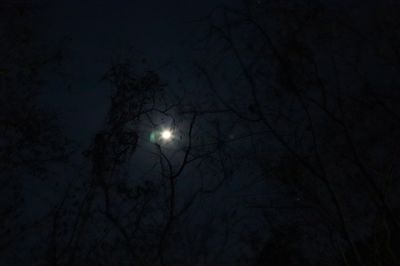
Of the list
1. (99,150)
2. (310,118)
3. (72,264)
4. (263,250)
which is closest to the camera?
(310,118)

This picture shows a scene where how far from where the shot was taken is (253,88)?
16.3ft

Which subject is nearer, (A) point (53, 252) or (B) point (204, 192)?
(B) point (204, 192)

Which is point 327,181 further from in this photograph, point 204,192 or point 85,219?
point 85,219

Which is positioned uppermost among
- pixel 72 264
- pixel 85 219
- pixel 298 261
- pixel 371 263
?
pixel 85 219

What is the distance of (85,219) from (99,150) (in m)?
1.78

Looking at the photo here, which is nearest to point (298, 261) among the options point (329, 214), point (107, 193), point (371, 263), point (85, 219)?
point (371, 263)

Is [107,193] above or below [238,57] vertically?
below

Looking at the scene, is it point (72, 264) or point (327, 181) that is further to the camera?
point (72, 264)

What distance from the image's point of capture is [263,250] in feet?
51.4

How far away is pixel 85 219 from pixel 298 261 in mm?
9114

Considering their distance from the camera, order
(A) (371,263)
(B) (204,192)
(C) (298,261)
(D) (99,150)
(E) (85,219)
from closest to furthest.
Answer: (B) (204,192), (D) (99,150), (E) (85,219), (A) (371,263), (C) (298,261)

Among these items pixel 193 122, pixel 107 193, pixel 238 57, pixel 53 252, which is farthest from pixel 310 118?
pixel 53 252

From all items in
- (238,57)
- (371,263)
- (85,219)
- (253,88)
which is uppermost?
(238,57)

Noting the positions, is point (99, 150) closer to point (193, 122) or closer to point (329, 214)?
point (193, 122)
